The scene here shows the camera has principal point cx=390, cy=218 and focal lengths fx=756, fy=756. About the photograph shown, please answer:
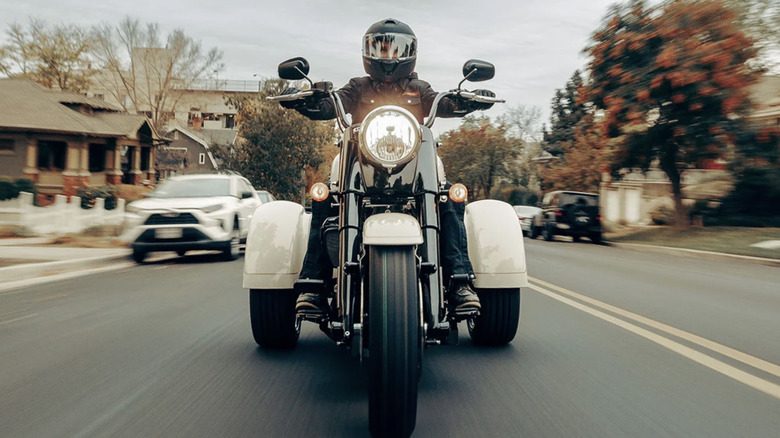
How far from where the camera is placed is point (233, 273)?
38.8 ft

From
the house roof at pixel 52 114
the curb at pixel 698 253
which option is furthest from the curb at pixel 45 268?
the house roof at pixel 52 114

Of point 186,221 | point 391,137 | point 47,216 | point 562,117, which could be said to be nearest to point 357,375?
point 391,137

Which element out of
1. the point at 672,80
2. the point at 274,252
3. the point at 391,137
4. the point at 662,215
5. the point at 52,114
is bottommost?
the point at 274,252

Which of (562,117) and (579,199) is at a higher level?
(562,117)

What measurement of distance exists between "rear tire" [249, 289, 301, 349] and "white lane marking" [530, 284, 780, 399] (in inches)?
112

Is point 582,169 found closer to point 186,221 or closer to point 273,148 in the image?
point 273,148

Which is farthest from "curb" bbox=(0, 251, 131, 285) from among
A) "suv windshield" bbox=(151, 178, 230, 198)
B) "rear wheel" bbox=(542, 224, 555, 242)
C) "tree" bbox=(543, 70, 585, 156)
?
"tree" bbox=(543, 70, 585, 156)

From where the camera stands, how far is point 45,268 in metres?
11.6

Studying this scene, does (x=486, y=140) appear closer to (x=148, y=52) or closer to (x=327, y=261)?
(x=148, y=52)

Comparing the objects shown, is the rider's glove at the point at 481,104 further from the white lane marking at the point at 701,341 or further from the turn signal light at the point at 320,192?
the white lane marking at the point at 701,341

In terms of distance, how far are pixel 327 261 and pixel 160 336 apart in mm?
2413

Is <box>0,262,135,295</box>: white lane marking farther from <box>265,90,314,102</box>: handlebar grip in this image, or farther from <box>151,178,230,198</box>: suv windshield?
<box>265,90,314,102</box>: handlebar grip

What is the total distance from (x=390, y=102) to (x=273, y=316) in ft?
5.46

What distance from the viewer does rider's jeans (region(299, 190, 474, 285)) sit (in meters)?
4.21
